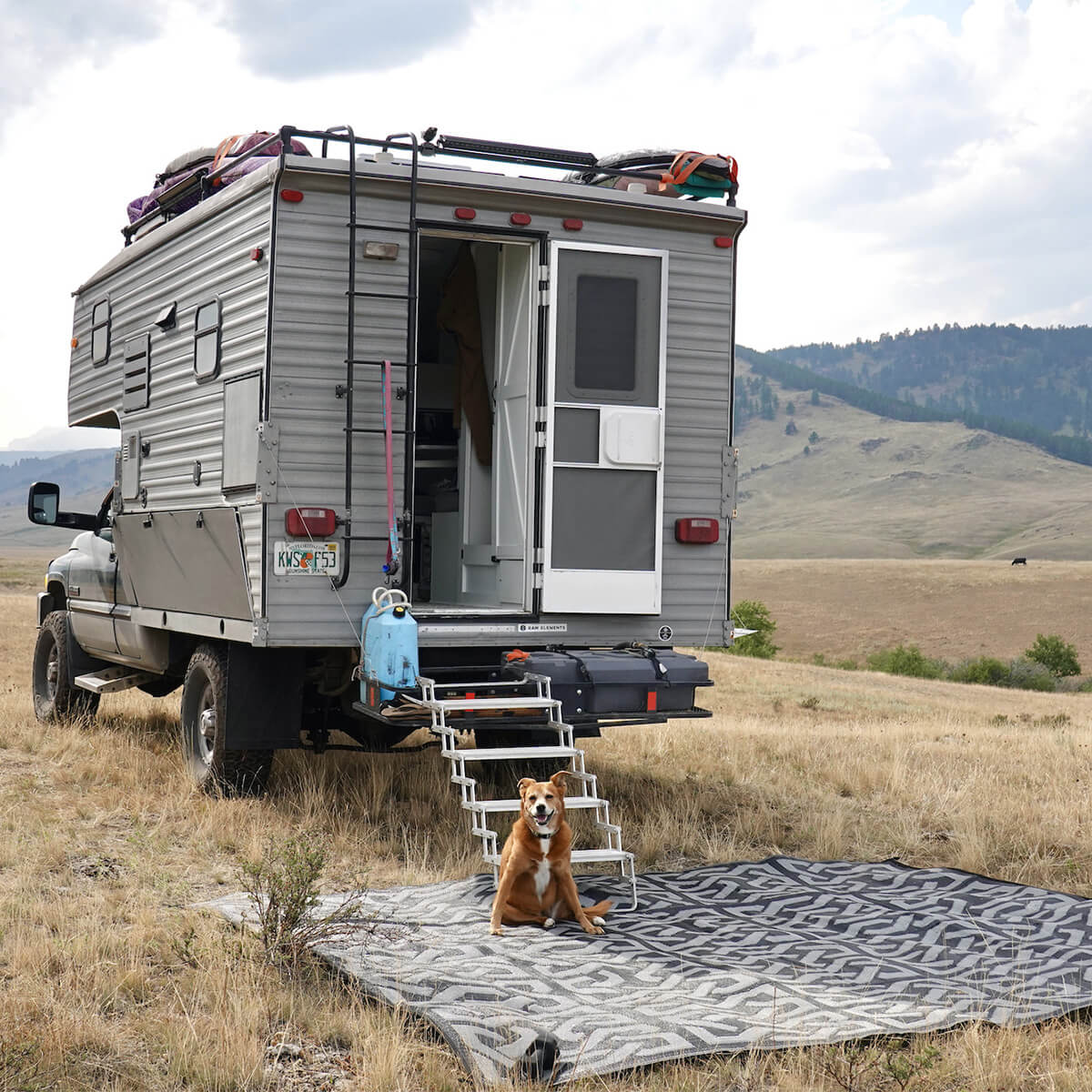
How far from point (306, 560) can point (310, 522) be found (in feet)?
0.65

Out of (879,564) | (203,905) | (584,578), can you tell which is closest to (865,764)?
(584,578)

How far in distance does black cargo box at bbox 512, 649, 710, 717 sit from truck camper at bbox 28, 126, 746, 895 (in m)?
0.02

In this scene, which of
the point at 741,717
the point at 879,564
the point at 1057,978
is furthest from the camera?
the point at 879,564

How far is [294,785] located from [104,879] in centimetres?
233

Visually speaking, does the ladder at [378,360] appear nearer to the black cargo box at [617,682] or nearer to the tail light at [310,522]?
the tail light at [310,522]

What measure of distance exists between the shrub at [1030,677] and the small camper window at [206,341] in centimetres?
3019

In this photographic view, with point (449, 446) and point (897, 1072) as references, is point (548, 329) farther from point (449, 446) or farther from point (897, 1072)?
point (897, 1072)

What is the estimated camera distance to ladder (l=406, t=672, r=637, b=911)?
233 inches

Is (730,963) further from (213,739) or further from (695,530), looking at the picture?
(213,739)

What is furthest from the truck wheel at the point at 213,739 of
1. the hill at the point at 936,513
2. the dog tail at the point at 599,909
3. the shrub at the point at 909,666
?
the hill at the point at 936,513

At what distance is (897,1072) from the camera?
12.5 ft

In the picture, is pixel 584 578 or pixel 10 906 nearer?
pixel 10 906

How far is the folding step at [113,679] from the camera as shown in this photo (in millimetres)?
9789

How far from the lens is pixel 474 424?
27.8 ft
